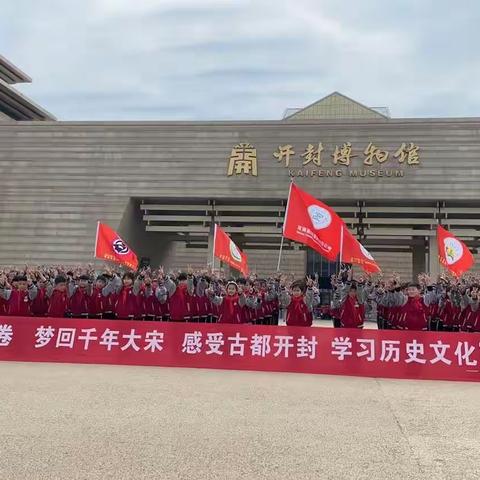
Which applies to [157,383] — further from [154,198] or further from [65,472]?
[154,198]

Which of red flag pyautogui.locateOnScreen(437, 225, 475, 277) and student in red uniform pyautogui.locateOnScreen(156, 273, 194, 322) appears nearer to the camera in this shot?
student in red uniform pyautogui.locateOnScreen(156, 273, 194, 322)

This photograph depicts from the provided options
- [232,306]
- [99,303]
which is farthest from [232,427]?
[99,303]

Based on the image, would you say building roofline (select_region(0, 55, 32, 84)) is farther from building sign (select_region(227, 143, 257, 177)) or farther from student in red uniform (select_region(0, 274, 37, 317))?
student in red uniform (select_region(0, 274, 37, 317))

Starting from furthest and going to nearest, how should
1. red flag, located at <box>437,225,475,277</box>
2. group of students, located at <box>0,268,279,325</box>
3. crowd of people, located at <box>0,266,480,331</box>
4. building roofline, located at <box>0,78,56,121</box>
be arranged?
building roofline, located at <box>0,78,56,121</box> → red flag, located at <box>437,225,475,277</box> → group of students, located at <box>0,268,279,325</box> → crowd of people, located at <box>0,266,480,331</box>

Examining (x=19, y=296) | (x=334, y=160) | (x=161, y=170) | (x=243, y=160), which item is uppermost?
(x=334, y=160)

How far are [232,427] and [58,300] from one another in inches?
241

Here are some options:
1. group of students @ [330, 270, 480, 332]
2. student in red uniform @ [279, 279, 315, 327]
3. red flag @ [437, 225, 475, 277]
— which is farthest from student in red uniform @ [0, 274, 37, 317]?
red flag @ [437, 225, 475, 277]

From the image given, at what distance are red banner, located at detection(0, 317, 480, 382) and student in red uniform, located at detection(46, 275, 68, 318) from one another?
1340 millimetres

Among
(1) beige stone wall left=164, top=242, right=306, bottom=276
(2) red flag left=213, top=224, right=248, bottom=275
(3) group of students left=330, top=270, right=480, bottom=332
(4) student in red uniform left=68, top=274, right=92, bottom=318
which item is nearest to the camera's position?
(3) group of students left=330, top=270, right=480, bottom=332

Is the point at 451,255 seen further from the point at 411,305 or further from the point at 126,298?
the point at 126,298

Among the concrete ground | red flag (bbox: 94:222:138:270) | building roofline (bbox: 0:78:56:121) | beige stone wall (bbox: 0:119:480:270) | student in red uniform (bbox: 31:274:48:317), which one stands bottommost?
the concrete ground

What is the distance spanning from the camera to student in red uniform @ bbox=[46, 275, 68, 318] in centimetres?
985

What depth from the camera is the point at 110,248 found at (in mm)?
14375

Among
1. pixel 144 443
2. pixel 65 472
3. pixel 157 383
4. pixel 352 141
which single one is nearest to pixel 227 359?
pixel 157 383
